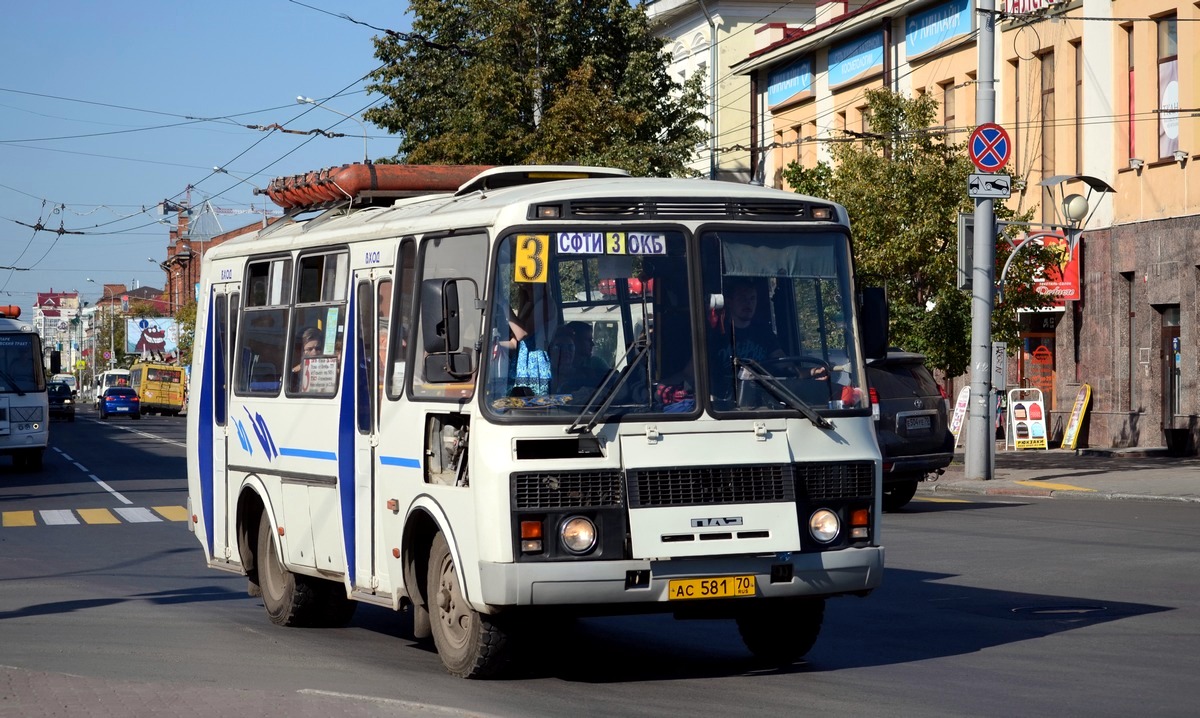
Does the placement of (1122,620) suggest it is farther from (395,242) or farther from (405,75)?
(405,75)

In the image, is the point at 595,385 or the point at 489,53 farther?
the point at 489,53

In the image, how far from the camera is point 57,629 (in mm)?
11758

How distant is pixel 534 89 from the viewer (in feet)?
141

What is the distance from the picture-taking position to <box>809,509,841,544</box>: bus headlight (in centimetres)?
900

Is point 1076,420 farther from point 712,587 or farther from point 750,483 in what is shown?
point 712,587

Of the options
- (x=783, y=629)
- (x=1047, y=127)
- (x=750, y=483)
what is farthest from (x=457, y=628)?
(x=1047, y=127)

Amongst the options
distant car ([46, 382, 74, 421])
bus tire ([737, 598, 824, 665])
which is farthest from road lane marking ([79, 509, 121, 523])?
distant car ([46, 382, 74, 421])

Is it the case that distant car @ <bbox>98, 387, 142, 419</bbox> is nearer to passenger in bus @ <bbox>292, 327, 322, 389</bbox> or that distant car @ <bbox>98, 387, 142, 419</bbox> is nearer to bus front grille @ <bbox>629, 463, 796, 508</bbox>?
passenger in bus @ <bbox>292, 327, 322, 389</bbox>

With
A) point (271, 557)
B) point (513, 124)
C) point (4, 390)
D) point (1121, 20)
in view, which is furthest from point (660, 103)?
point (271, 557)

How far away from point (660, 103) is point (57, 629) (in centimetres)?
3712

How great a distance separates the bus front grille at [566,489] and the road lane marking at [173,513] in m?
15.4

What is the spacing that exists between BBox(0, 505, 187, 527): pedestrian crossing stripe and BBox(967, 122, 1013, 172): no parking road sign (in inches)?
503

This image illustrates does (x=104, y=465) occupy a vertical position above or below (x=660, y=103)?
below

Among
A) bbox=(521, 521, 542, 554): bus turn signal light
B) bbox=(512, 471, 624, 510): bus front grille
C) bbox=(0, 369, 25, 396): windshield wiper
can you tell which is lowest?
bbox=(521, 521, 542, 554): bus turn signal light
